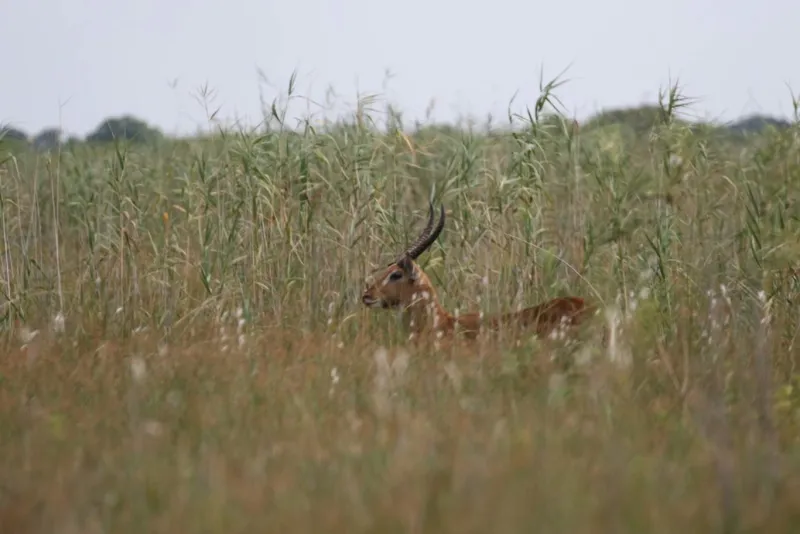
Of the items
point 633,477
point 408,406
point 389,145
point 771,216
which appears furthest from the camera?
point 389,145

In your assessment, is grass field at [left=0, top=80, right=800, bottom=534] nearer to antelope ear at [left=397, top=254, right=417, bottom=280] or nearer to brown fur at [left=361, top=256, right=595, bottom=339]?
brown fur at [left=361, top=256, right=595, bottom=339]

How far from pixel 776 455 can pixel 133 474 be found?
2159mm

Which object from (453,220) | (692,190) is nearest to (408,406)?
(692,190)

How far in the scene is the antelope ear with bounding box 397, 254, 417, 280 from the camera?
7.47 metres

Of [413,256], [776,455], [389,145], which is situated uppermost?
[389,145]

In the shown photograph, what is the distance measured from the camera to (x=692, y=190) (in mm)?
7480

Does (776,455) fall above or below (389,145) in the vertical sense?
below

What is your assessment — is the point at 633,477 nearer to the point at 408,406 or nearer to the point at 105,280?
the point at 408,406

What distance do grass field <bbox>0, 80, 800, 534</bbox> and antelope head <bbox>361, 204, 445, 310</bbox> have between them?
0.61ft

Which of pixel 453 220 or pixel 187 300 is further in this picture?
pixel 453 220

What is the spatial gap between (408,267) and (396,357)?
6.61ft

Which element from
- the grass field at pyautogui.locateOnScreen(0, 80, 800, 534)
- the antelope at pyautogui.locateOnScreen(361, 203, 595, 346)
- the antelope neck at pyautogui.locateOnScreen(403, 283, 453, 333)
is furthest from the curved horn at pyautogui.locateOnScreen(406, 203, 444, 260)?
the grass field at pyautogui.locateOnScreen(0, 80, 800, 534)

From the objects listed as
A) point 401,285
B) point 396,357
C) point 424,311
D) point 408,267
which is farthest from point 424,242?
point 396,357

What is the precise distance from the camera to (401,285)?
296 inches
